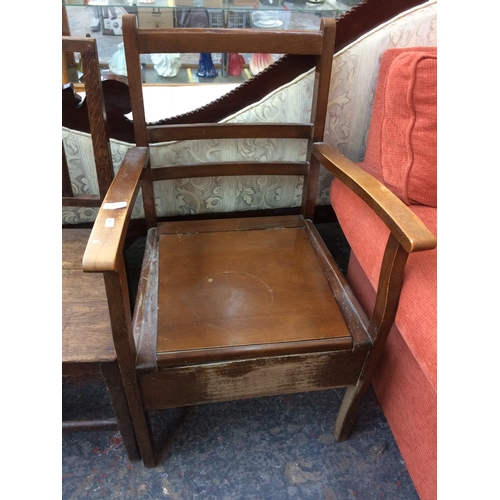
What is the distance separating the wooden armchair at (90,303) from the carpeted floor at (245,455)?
97 mm

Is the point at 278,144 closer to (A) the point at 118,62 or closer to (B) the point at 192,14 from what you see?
(B) the point at 192,14

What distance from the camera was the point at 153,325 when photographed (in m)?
0.88

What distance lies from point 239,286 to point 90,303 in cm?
35

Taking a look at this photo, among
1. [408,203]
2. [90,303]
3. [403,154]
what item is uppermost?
[403,154]

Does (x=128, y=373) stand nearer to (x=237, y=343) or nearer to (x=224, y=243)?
(x=237, y=343)

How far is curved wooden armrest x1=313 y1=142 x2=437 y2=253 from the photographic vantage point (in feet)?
2.28

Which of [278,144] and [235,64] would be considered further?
[235,64]

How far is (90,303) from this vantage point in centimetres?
93

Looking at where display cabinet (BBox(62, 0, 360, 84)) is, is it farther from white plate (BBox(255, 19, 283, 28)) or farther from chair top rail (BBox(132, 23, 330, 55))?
chair top rail (BBox(132, 23, 330, 55))

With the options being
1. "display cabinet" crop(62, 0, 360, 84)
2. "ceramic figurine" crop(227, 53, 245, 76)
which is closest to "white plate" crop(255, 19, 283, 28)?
"display cabinet" crop(62, 0, 360, 84)

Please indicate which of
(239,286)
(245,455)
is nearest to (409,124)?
(239,286)

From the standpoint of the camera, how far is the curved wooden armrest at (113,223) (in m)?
0.63

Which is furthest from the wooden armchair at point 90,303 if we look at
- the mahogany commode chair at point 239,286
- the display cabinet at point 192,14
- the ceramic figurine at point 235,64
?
the ceramic figurine at point 235,64
